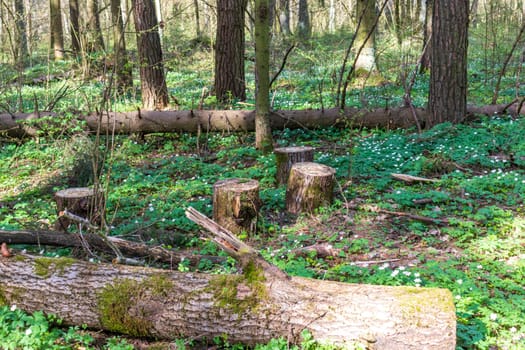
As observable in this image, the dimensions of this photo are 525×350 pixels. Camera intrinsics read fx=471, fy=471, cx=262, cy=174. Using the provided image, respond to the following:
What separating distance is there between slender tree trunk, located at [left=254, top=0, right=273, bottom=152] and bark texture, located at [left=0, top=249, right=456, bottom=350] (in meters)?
4.97

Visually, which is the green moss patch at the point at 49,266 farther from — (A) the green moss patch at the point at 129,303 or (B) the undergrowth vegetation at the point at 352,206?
(A) the green moss patch at the point at 129,303

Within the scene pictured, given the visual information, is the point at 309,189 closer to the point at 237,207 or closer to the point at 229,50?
the point at 237,207

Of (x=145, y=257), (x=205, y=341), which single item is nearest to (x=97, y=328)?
(x=205, y=341)

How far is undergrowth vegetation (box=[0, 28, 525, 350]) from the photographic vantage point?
12.3 ft

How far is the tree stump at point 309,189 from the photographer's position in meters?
5.96

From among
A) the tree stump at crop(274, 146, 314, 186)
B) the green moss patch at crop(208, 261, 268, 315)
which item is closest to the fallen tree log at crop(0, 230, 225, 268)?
the green moss patch at crop(208, 261, 268, 315)

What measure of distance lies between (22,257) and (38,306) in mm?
539

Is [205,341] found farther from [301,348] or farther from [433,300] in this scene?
[433,300]

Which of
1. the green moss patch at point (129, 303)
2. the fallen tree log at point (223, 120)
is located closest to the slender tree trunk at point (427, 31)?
the fallen tree log at point (223, 120)

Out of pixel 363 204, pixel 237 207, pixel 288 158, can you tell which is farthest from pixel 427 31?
pixel 237 207

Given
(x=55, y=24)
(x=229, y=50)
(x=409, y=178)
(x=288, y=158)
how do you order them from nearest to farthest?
(x=409, y=178) → (x=288, y=158) → (x=229, y=50) → (x=55, y=24)

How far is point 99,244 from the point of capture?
16.3 ft

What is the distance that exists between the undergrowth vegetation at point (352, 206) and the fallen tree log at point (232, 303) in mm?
141

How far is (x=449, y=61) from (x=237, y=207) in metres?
5.50
